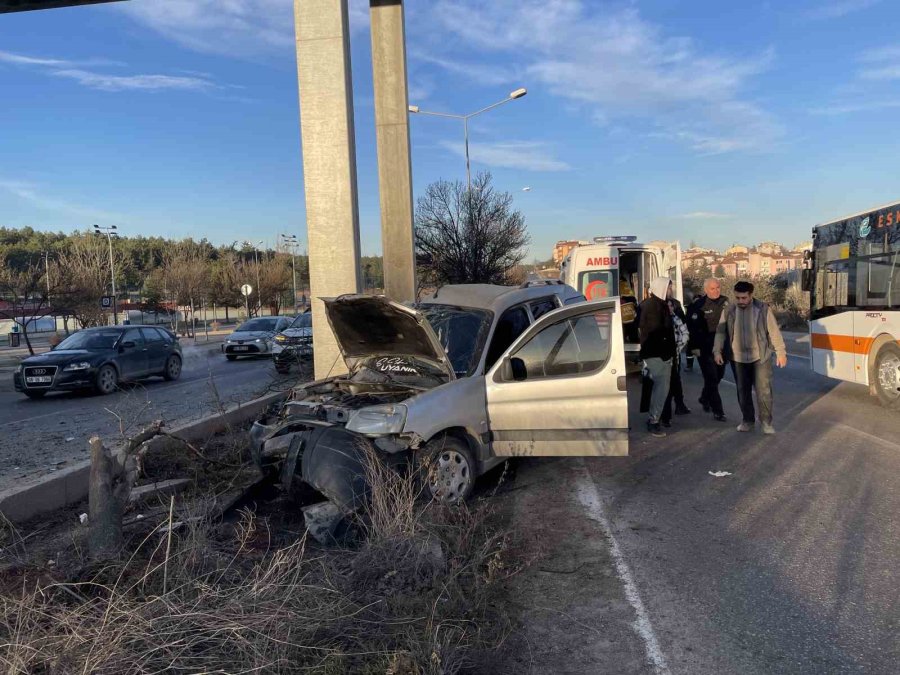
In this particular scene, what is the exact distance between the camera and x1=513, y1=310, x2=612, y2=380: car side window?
581 cm

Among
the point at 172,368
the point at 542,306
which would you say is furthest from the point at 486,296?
the point at 172,368

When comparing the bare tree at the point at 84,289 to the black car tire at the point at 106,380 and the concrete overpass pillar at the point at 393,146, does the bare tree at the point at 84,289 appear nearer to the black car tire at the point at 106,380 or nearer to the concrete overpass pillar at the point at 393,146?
the black car tire at the point at 106,380

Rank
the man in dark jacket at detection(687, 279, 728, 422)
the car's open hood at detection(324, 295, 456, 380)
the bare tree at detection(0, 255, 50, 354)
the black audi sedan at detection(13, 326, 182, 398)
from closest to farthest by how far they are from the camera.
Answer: the car's open hood at detection(324, 295, 456, 380), the man in dark jacket at detection(687, 279, 728, 422), the black audi sedan at detection(13, 326, 182, 398), the bare tree at detection(0, 255, 50, 354)

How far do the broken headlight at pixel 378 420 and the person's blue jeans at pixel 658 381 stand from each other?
4084 millimetres

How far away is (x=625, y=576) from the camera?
4027mm

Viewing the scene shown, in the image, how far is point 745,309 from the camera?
7.76m

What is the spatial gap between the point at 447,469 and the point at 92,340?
40.5 ft

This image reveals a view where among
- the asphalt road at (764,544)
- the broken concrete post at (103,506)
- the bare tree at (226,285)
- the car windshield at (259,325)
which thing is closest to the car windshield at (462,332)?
the asphalt road at (764,544)

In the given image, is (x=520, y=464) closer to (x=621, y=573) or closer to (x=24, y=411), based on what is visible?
(x=621, y=573)

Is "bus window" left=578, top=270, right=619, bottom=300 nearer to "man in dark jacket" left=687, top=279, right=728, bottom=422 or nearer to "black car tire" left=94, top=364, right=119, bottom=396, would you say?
"man in dark jacket" left=687, top=279, right=728, bottom=422

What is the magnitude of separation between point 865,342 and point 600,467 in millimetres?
5817

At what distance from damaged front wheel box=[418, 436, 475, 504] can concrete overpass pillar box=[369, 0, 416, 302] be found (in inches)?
246

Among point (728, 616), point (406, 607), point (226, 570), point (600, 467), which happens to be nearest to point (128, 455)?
point (226, 570)

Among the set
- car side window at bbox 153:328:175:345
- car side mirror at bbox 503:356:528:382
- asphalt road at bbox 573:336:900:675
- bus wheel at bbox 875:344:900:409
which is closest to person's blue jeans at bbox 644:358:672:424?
asphalt road at bbox 573:336:900:675
